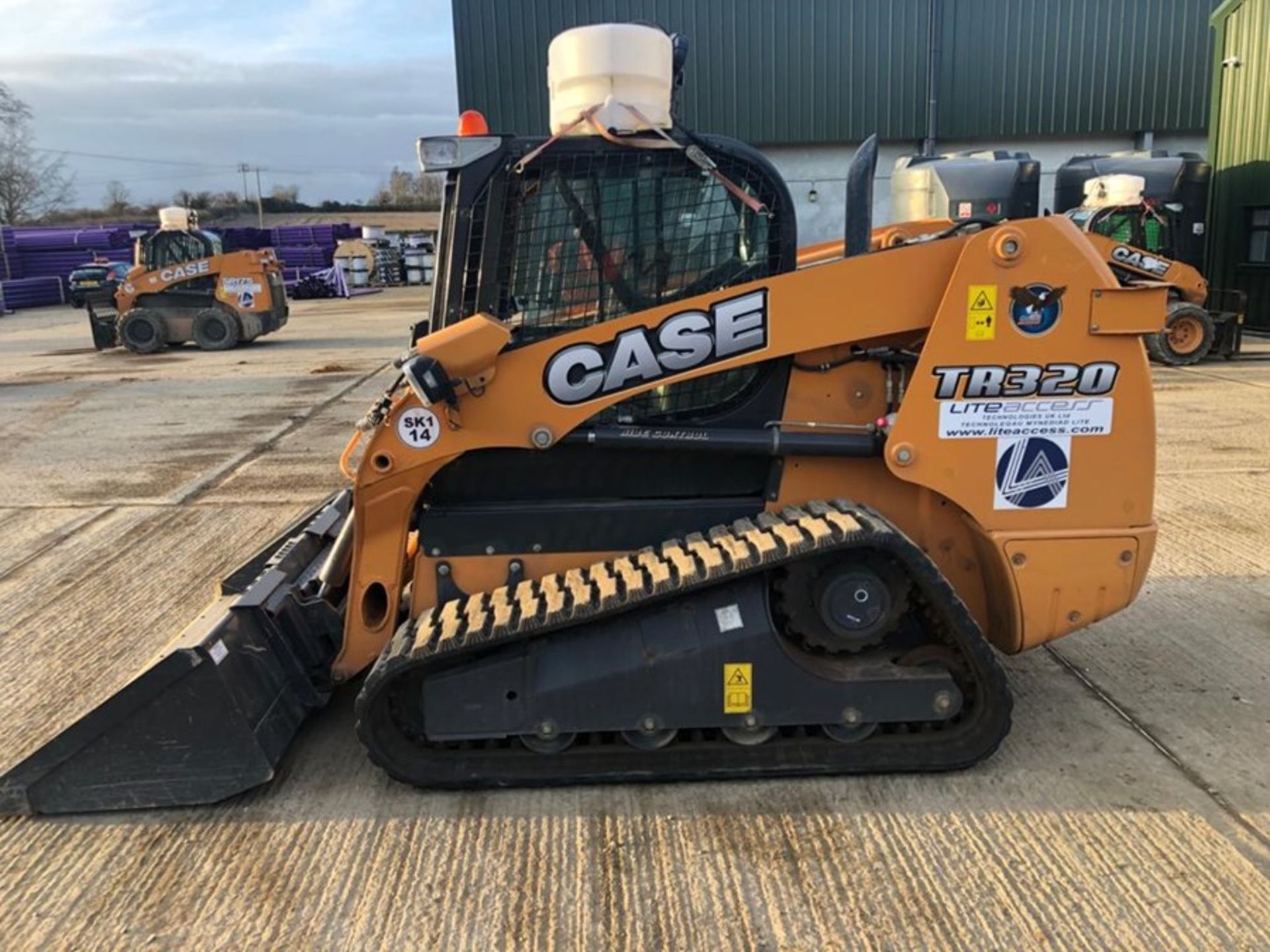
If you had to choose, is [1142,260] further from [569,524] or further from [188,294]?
[188,294]

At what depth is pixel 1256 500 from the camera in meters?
6.71

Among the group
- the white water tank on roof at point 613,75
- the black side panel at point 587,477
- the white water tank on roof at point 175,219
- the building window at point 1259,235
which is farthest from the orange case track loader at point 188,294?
the building window at point 1259,235

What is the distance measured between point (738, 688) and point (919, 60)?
74.0ft

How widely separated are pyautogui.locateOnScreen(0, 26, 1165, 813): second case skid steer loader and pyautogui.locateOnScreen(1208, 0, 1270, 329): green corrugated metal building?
50.3 feet

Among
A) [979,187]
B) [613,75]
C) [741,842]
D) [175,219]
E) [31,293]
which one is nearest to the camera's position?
[741,842]

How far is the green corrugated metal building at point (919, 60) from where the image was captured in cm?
2264

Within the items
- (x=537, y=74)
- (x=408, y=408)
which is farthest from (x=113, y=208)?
(x=408, y=408)

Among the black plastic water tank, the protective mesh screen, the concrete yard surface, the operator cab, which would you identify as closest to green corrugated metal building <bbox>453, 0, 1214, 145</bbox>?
the black plastic water tank

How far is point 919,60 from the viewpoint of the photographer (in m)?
22.7

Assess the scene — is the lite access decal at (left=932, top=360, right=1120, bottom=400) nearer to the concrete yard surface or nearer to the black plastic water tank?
the concrete yard surface

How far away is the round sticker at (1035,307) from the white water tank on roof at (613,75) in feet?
4.20

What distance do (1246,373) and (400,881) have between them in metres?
12.7

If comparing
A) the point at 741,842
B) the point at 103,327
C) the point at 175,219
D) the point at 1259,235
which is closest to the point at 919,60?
the point at 1259,235

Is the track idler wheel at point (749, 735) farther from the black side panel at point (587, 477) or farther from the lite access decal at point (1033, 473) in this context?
the lite access decal at point (1033, 473)
